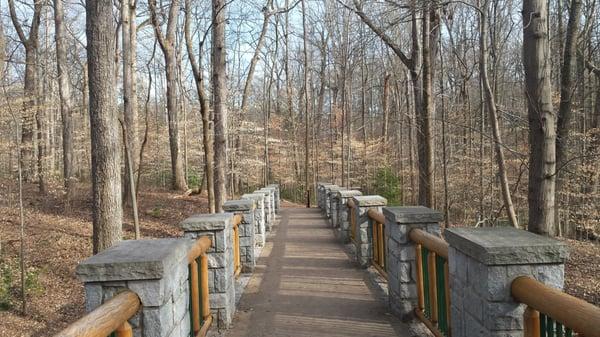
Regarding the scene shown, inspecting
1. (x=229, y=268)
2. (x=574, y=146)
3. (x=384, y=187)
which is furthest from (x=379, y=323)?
(x=384, y=187)

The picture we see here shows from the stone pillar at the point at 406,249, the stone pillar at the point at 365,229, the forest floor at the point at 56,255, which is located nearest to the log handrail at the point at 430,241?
the stone pillar at the point at 406,249

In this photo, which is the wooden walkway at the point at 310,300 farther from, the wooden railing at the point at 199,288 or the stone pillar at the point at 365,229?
the wooden railing at the point at 199,288

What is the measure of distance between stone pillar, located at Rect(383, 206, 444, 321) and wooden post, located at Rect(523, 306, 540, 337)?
218 centimetres

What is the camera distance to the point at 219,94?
1060 cm

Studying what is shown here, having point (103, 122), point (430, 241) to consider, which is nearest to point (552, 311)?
point (430, 241)

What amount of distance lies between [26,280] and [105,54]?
212 inches

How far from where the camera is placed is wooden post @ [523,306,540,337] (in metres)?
2.47

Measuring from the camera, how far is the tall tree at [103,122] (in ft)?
23.1

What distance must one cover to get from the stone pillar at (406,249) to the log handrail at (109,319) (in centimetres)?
292

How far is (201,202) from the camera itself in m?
17.9

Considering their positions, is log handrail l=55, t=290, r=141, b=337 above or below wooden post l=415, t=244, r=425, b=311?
above

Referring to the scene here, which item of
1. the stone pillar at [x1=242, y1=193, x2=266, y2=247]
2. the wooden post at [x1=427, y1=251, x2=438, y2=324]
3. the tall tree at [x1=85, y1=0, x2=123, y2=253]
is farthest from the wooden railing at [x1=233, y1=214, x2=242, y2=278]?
the wooden post at [x1=427, y1=251, x2=438, y2=324]

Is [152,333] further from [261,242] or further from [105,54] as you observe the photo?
[261,242]

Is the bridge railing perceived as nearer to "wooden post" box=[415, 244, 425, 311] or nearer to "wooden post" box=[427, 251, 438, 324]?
"wooden post" box=[415, 244, 425, 311]
